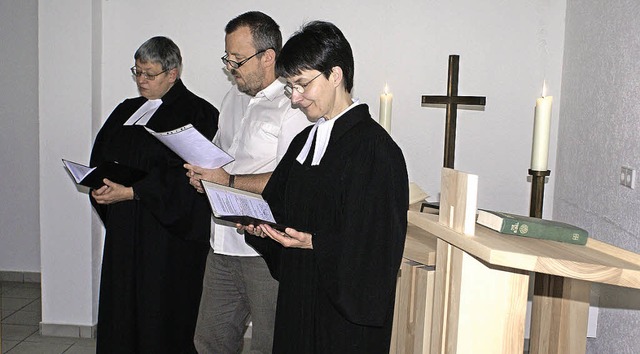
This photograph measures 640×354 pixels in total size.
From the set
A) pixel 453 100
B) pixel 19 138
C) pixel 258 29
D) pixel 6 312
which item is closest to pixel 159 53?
pixel 258 29

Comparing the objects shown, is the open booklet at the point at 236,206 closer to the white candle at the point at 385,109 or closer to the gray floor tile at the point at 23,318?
the white candle at the point at 385,109

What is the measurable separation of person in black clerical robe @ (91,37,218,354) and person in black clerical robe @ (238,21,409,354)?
1449 mm

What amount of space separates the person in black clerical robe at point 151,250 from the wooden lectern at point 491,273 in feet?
6.82

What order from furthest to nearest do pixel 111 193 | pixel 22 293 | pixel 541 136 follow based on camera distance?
pixel 22 293 < pixel 111 193 < pixel 541 136

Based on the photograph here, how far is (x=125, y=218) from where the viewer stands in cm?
388

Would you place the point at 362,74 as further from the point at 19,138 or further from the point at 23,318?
the point at 19,138

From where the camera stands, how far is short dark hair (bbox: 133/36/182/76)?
3.77 m

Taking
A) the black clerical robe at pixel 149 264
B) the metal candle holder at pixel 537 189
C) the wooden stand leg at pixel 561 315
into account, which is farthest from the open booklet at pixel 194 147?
the wooden stand leg at pixel 561 315

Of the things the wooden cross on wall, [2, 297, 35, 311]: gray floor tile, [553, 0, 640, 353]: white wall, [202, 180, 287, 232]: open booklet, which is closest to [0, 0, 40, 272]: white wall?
[2, 297, 35, 311]: gray floor tile

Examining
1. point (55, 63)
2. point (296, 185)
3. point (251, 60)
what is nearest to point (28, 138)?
point (55, 63)

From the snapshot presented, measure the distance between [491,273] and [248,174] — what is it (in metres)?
1.44

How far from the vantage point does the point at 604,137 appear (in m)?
3.54

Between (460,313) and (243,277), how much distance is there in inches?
56.9

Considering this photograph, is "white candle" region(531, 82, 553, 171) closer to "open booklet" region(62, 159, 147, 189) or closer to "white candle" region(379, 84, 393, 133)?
"white candle" region(379, 84, 393, 133)
